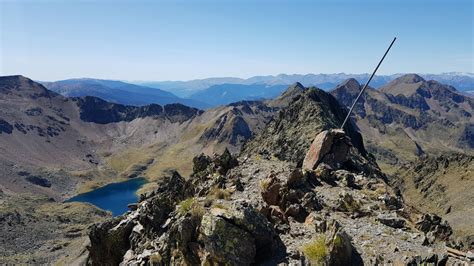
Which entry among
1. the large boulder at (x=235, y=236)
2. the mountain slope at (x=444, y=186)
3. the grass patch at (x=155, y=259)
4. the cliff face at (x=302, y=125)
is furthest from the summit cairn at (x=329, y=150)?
the mountain slope at (x=444, y=186)

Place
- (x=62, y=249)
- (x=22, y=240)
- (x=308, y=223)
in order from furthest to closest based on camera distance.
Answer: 1. (x=22, y=240)
2. (x=62, y=249)
3. (x=308, y=223)

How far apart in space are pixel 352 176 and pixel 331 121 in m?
86.8

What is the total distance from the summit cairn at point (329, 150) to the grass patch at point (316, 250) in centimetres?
1927

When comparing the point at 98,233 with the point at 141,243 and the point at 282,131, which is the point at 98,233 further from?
the point at 282,131

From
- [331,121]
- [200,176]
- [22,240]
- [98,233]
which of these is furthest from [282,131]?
[22,240]

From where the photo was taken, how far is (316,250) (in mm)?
→ 22875

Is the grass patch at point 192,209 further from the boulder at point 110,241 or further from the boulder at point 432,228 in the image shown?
the boulder at point 432,228

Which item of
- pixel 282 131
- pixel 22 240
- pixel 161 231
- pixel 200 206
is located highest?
pixel 200 206

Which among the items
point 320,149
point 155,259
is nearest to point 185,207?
point 155,259

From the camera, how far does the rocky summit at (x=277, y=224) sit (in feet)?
75.3

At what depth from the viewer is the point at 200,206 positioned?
85.9ft

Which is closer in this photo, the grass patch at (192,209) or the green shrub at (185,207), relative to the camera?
the grass patch at (192,209)

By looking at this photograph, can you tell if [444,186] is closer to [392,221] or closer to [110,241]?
[392,221]

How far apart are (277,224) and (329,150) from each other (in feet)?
61.9
